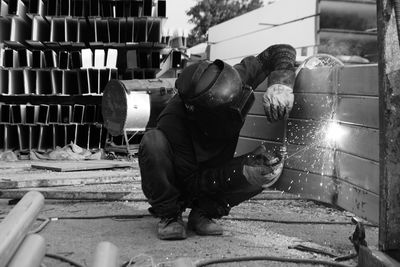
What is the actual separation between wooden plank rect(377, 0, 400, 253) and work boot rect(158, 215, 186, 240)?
4.49 ft

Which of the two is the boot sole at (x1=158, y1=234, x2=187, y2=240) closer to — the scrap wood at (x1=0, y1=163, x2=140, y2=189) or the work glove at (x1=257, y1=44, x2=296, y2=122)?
the work glove at (x1=257, y1=44, x2=296, y2=122)

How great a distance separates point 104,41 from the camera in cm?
910

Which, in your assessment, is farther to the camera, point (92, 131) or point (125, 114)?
point (92, 131)

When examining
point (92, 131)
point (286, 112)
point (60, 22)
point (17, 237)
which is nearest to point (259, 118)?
point (286, 112)

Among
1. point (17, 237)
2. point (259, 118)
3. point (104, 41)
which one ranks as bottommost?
point (17, 237)

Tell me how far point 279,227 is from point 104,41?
247 inches

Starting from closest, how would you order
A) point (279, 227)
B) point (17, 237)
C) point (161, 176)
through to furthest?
point (17, 237), point (161, 176), point (279, 227)

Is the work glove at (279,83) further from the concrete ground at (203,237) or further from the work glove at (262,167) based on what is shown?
the concrete ground at (203,237)

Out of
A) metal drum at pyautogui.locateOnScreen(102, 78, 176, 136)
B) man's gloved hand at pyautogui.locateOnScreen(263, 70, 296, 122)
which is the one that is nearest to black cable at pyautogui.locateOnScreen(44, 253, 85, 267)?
man's gloved hand at pyautogui.locateOnScreen(263, 70, 296, 122)

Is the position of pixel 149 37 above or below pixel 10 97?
above

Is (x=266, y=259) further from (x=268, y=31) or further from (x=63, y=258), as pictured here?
(x=268, y=31)

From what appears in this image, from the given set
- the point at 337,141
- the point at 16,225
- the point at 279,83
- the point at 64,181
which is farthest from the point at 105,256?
the point at 64,181

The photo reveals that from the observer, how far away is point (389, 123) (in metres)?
2.32

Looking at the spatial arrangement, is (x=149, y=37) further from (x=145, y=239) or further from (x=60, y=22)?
(x=145, y=239)
